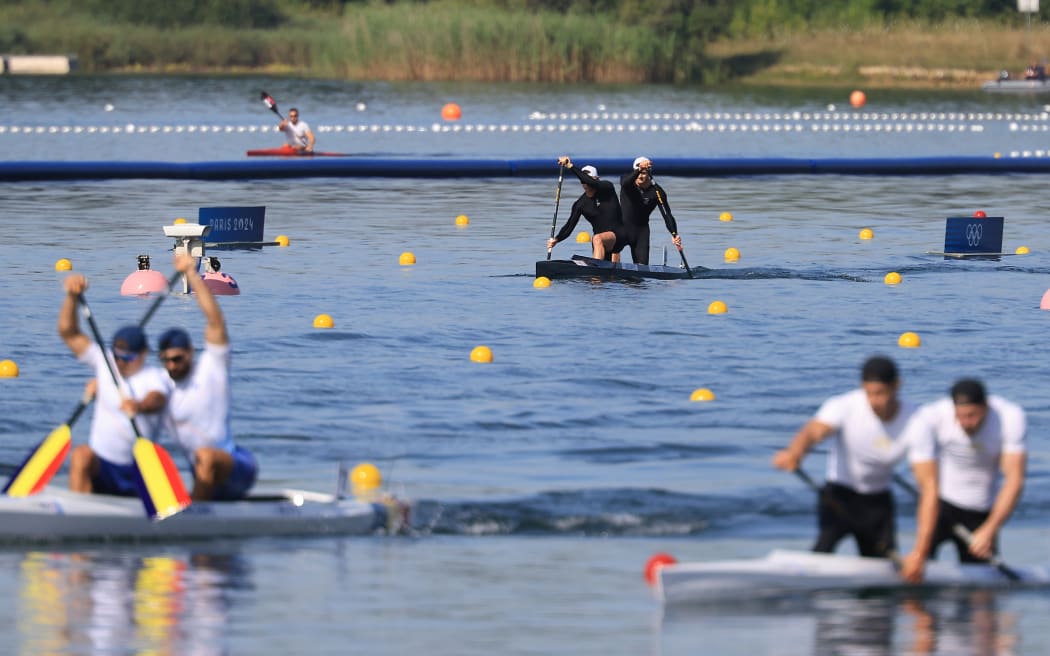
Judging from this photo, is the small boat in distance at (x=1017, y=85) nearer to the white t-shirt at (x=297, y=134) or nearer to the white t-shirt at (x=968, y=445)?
the white t-shirt at (x=297, y=134)

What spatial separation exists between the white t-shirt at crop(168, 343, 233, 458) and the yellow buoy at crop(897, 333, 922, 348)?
29.1 ft

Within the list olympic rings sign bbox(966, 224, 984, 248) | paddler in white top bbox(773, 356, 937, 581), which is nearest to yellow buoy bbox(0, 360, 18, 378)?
paddler in white top bbox(773, 356, 937, 581)

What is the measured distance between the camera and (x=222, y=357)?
10289 millimetres

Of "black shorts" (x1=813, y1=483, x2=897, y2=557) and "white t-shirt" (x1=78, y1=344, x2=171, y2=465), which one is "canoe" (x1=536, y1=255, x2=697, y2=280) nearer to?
"white t-shirt" (x1=78, y1=344, x2=171, y2=465)

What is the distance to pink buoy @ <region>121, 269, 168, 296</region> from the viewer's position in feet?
67.4

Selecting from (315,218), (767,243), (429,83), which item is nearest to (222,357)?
(767,243)

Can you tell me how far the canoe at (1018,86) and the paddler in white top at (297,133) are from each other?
36444 millimetres

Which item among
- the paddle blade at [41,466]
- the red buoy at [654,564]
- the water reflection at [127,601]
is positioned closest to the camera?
the water reflection at [127,601]

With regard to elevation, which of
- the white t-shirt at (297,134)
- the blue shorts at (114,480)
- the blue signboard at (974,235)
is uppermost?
the white t-shirt at (297,134)

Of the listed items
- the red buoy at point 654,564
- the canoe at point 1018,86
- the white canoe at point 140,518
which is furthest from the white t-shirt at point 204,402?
the canoe at point 1018,86

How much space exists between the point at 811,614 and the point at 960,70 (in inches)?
2652

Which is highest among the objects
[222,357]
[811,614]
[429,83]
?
[429,83]

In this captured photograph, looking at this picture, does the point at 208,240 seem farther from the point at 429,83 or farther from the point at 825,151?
the point at 429,83

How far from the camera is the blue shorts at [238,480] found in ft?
35.0
